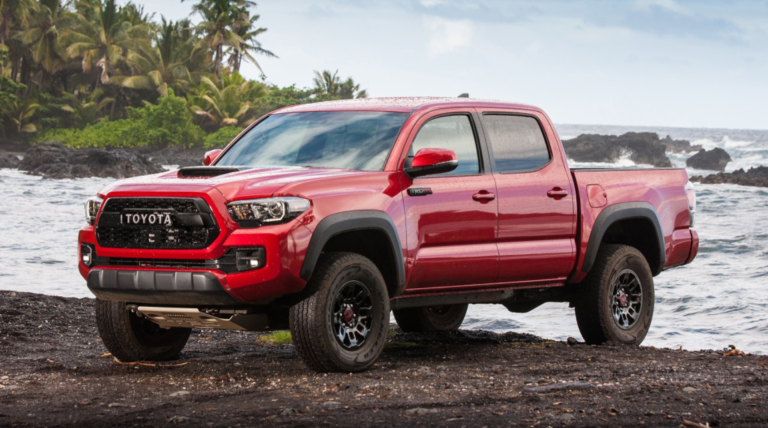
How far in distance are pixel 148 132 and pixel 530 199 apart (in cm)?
5693

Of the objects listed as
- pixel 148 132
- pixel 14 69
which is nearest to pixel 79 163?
pixel 148 132

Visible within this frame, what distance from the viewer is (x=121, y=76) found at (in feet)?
206

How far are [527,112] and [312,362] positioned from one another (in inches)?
112

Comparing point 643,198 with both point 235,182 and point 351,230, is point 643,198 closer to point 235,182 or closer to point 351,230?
point 351,230

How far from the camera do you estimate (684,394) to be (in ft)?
17.9

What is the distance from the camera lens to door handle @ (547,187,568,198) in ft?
24.1

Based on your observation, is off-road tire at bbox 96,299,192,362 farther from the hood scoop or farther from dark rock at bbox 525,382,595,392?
dark rock at bbox 525,382,595,392

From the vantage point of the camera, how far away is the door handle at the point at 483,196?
22.1 ft

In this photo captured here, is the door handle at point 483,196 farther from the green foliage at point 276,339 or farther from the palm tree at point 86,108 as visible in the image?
the palm tree at point 86,108

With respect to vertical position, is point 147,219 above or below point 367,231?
above

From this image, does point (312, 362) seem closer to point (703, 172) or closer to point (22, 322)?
point (22, 322)

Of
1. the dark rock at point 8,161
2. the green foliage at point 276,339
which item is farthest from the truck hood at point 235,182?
the dark rock at point 8,161

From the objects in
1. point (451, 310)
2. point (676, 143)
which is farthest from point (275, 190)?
point (676, 143)

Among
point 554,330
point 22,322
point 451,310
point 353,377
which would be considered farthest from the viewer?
point 554,330
